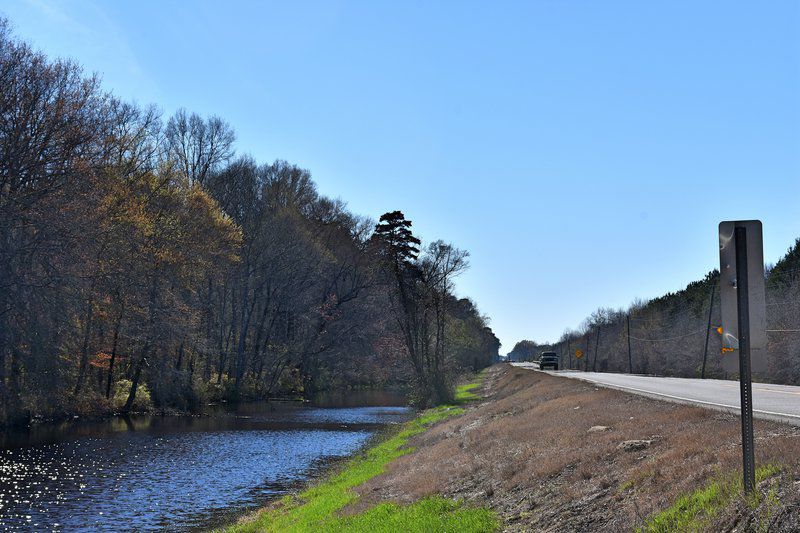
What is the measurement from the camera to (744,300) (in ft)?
19.2

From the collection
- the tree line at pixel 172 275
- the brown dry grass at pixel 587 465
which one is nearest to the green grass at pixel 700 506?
the brown dry grass at pixel 587 465

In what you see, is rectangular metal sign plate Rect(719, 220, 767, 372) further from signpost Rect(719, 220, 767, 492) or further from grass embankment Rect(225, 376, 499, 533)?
grass embankment Rect(225, 376, 499, 533)

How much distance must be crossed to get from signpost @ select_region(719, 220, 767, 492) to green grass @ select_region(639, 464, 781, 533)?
1371 mm

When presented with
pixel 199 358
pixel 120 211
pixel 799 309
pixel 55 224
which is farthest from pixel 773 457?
pixel 199 358

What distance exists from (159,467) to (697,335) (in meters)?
53.8

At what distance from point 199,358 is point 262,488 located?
1555 inches

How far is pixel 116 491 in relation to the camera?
2142cm

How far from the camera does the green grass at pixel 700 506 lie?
6.89m

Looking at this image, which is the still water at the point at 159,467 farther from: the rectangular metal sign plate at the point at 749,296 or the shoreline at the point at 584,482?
the rectangular metal sign plate at the point at 749,296

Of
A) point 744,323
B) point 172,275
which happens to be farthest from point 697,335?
point 744,323

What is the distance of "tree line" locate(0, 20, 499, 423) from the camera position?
33750mm

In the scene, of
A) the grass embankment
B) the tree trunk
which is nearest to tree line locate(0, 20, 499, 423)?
the tree trunk

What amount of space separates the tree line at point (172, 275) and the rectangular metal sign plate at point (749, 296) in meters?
33.0

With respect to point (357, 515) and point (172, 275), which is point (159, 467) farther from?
point (172, 275)
